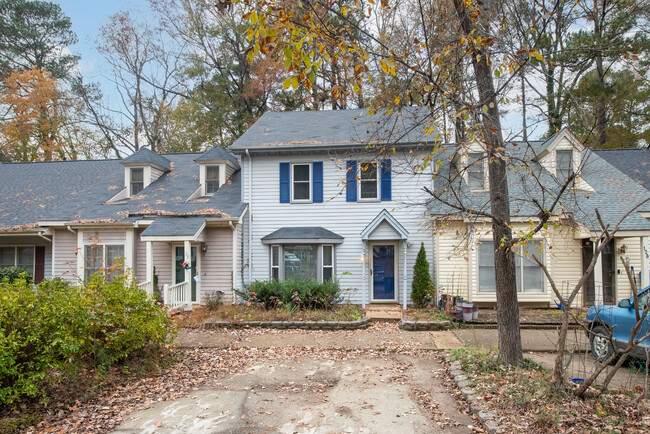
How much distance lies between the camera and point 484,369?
20.6 ft

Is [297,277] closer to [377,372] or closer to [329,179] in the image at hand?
[329,179]

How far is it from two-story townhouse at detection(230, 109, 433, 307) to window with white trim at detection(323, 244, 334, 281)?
0.11 feet

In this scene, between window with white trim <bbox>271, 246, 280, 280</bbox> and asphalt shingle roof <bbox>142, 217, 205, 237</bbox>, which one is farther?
window with white trim <bbox>271, 246, 280, 280</bbox>

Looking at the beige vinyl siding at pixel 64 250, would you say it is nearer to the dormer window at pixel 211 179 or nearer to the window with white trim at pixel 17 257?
the window with white trim at pixel 17 257

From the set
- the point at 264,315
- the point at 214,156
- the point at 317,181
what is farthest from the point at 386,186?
the point at 214,156

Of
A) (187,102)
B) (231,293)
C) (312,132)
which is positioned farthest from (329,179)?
(187,102)

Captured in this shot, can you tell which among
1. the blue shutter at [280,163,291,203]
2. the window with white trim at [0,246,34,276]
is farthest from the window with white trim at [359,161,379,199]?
the window with white trim at [0,246,34,276]

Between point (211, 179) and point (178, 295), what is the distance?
5.06 meters

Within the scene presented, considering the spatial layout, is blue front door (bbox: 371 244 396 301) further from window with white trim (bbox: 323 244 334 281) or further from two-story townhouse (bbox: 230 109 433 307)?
window with white trim (bbox: 323 244 334 281)

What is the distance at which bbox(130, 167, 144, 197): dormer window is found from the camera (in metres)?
16.2

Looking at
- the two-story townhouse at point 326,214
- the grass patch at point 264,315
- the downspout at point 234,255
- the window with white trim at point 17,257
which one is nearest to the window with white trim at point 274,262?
the two-story townhouse at point 326,214

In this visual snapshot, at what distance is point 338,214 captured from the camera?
46.0ft

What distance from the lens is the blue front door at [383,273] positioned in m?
13.9

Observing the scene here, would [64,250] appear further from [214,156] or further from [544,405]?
[544,405]
